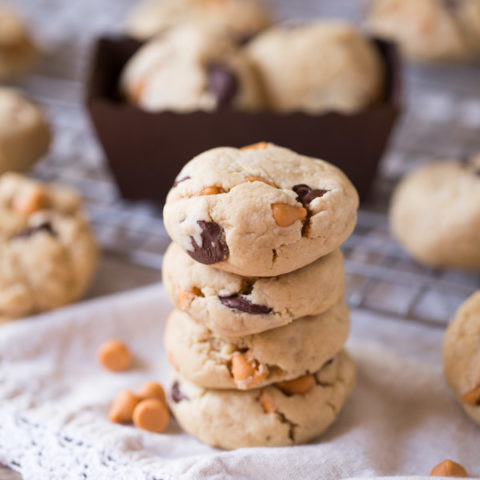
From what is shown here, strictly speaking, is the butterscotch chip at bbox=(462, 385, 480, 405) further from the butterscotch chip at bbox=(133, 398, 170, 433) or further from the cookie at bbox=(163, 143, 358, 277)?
the butterscotch chip at bbox=(133, 398, 170, 433)

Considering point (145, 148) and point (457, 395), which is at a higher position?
point (145, 148)

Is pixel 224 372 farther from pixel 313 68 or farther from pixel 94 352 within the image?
pixel 313 68

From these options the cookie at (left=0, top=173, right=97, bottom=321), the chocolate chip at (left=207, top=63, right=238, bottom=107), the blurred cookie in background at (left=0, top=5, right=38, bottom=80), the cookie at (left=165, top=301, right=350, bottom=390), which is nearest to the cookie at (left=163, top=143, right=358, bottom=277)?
the cookie at (left=165, top=301, right=350, bottom=390)

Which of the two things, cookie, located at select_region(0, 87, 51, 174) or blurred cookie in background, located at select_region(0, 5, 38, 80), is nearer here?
cookie, located at select_region(0, 87, 51, 174)

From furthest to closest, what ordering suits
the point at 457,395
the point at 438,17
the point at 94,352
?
the point at 438,17, the point at 94,352, the point at 457,395

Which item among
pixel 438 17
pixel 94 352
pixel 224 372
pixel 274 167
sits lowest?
pixel 94 352

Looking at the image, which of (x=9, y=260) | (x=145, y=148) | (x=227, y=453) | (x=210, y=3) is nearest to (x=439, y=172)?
(x=145, y=148)

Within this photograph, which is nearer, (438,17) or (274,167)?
(274,167)
